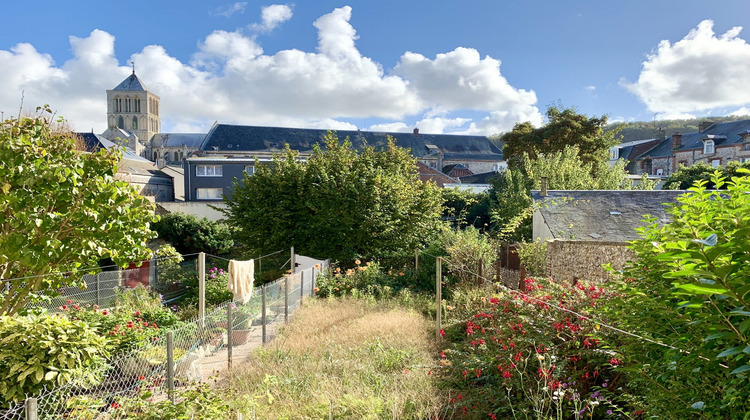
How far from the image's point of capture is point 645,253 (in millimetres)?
2924

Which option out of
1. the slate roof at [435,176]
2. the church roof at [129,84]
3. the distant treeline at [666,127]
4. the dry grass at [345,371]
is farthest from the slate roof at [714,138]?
the church roof at [129,84]

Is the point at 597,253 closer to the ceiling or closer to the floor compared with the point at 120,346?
closer to the ceiling

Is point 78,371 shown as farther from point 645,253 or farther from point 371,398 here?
point 645,253

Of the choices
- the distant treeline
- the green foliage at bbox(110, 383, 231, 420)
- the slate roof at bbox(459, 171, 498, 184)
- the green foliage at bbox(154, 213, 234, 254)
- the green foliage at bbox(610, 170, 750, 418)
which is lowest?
the green foliage at bbox(154, 213, 234, 254)

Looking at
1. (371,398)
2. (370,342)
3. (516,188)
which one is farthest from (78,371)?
(516,188)

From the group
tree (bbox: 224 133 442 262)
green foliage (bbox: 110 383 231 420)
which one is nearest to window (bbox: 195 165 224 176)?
tree (bbox: 224 133 442 262)

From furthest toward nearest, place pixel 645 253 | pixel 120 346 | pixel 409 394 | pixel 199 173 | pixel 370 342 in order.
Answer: pixel 199 173, pixel 370 342, pixel 120 346, pixel 409 394, pixel 645 253

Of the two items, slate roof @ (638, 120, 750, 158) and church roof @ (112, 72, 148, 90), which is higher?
church roof @ (112, 72, 148, 90)

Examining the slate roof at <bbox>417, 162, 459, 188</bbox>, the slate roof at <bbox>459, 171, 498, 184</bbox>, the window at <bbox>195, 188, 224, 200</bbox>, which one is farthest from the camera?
the slate roof at <bbox>459, 171, 498, 184</bbox>

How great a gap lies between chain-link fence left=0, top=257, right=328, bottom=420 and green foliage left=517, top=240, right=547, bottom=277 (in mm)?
5358

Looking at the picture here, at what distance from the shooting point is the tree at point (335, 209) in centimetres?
1423

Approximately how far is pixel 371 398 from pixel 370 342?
7.62 ft

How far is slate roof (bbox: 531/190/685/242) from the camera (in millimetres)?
11188

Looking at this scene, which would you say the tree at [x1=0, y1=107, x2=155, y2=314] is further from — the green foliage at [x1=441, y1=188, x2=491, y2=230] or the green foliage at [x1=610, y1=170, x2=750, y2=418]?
the green foliage at [x1=441, y1=188, x2=491, y2=230]
